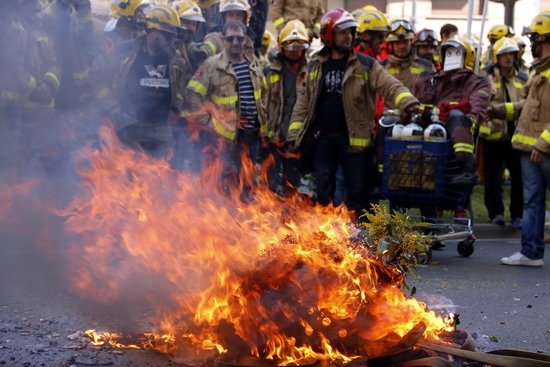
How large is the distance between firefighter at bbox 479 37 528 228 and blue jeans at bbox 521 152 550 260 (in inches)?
98.2

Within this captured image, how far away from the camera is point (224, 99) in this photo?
9000 millimetres

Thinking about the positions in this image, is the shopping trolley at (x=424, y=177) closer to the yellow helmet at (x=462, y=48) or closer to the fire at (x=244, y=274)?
the yellow helmet at (x=462, y=48)

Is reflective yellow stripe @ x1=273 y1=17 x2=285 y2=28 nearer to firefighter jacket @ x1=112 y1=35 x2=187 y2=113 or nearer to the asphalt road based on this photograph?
firefighter jacket @ x1=112 y1=35 x2=187 y2=113

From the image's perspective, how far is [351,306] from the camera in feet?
14.3

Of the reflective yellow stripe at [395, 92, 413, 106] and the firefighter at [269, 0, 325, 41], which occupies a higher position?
the firefighter at [269, 0, 325, 41]

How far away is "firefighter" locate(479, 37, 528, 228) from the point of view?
1107cm

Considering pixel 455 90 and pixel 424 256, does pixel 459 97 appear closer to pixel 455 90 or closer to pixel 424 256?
pixel 455 90

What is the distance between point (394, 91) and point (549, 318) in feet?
9.72

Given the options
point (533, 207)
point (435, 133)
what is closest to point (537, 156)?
point (533, 207)

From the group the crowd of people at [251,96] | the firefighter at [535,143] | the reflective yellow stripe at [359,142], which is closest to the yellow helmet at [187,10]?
the crowd of people at [251,96]

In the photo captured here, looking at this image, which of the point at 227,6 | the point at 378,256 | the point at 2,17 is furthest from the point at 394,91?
the point at 378,256

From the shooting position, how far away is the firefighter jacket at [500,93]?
11.1m

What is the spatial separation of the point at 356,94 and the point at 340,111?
0.24 m

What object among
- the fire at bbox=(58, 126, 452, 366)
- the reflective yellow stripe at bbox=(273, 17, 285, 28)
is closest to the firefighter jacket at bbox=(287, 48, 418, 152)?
the fire at bbox=(58, 126, 452, 366)
